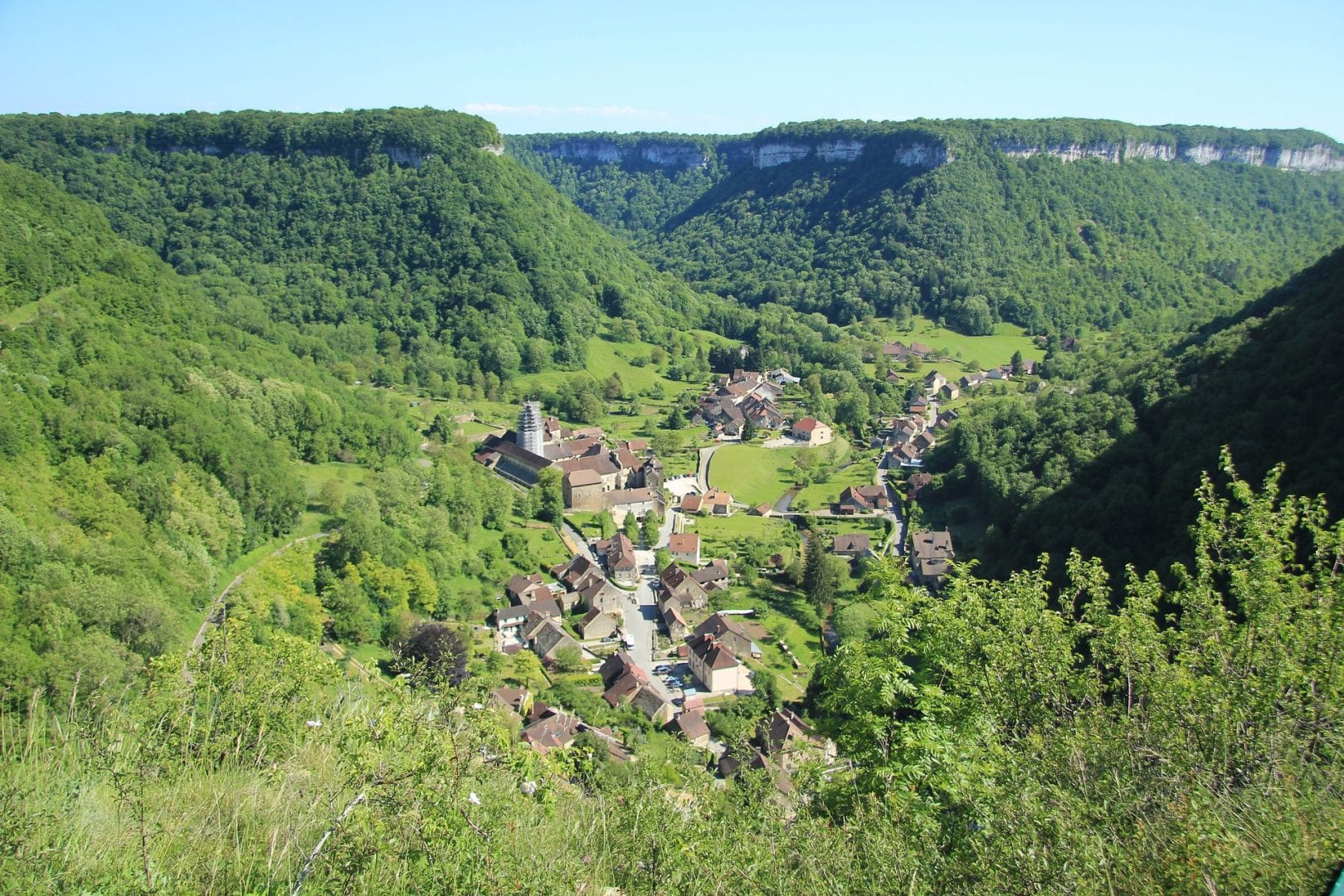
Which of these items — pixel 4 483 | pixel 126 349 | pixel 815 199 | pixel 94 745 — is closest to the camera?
pixel 94 745

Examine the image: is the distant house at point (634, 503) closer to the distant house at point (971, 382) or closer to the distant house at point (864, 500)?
the distant house at point (864, 500)

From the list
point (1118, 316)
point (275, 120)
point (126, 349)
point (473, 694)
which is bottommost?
point (1118, 316)

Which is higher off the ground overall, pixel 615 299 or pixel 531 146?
pixel 531 146

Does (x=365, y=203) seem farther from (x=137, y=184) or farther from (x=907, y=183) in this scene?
(x=907, y=183)

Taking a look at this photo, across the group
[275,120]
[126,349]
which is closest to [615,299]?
[275,120]

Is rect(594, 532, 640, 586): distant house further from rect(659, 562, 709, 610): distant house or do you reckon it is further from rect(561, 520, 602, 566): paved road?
rect(659, 562, 709, 610): distant house

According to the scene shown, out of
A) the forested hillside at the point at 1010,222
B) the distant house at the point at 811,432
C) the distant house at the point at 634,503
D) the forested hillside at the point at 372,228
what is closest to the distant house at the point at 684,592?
the distant house at the point at 634,503

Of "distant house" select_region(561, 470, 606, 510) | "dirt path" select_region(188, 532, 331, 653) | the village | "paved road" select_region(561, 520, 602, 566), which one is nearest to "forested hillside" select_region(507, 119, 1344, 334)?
the village
